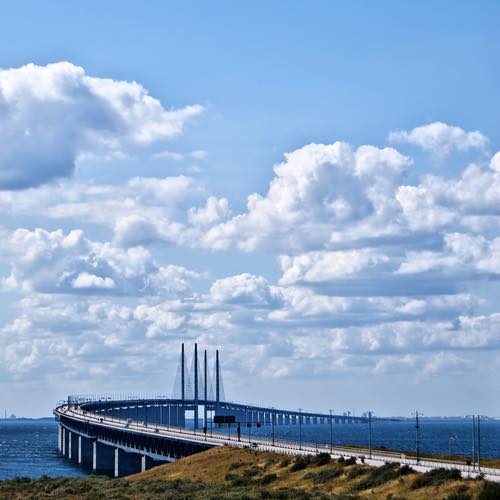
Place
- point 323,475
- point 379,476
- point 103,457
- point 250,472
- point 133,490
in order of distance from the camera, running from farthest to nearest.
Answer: point 103,457
point 250,472
point 133,490
point 323,475
point 379,476

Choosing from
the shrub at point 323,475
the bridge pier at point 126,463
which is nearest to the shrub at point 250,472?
the shrub at point 323,475

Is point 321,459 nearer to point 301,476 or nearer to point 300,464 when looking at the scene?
point 300,464

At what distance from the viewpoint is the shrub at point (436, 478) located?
249 ft

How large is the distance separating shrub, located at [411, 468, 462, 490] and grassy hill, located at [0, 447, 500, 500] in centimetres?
2

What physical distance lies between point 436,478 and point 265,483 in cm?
2052

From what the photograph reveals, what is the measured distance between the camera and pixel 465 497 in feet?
226

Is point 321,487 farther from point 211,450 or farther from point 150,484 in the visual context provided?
point 211,450

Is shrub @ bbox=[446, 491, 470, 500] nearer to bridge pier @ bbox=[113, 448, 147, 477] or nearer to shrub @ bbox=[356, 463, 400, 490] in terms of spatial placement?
shrub @ bbox=[356, 463, 400, 490]

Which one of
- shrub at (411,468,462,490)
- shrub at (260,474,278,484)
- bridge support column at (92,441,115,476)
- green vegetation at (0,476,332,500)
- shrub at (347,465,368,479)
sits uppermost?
shrub at (411,468,462,490)

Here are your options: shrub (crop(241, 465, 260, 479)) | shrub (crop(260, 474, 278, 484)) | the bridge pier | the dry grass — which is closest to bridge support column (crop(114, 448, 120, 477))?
the bridge pier

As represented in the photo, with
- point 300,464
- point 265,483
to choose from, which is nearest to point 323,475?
point 265,483

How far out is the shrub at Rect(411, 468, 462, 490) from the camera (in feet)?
249

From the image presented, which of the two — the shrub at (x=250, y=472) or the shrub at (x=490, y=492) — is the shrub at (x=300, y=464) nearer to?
the shrub at (x=250, y=472)

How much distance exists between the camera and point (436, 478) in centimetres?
7669
